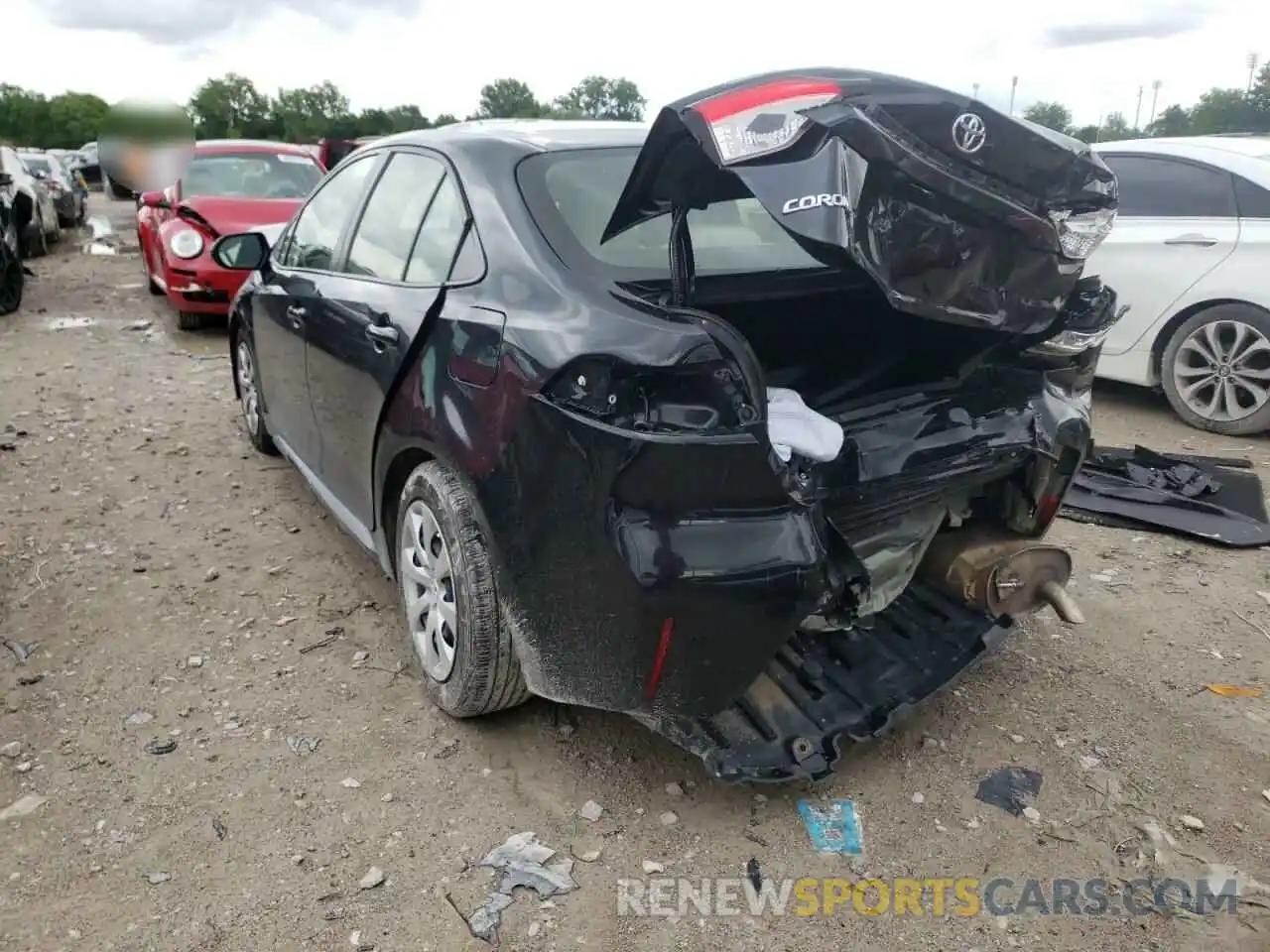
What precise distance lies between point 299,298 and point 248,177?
20.6 ft

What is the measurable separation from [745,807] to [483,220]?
174cm

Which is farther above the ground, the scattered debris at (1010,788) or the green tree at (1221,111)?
the green tree at (1221,111)

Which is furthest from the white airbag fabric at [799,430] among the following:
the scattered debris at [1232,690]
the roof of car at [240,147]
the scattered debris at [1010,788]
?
the roof of car at [240,147]

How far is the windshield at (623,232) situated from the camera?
2.57 metres

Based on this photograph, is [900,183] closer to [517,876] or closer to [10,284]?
[517,876]

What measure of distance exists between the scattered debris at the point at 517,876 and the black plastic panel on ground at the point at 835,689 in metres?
0.42

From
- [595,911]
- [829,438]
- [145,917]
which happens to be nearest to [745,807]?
[595,911]

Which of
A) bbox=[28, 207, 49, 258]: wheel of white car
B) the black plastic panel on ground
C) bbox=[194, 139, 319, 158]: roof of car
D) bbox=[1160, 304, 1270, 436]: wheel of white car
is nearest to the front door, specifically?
the black plastic panel on ground

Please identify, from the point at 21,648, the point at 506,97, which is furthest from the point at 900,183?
the point at 506,97

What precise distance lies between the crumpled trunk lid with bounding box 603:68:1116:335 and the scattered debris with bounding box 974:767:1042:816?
4.08ft

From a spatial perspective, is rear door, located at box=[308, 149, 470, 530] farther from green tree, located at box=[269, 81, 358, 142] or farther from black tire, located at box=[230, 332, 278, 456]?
green tree, located at box=[269, 81, 358, 142]

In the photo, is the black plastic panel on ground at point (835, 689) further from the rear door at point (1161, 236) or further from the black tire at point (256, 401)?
the rear door at point (1161, 236)

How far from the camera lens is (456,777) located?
2713 millimetres

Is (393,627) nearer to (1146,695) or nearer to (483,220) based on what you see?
(483,220)
